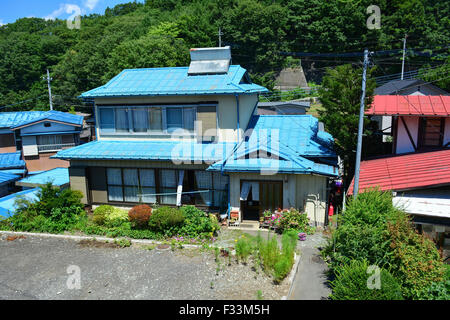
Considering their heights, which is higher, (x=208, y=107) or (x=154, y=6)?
(x=154, y=6)

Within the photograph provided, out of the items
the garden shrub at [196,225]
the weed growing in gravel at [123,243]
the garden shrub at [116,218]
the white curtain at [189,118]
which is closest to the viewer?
the weed growing in gravel at [123,243]

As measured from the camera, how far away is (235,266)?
38.4 feet

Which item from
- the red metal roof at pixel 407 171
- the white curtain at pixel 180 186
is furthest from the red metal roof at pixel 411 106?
the white curtain at pixel 180 186

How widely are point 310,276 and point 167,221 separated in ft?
20.3

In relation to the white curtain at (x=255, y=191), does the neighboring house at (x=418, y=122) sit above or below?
above

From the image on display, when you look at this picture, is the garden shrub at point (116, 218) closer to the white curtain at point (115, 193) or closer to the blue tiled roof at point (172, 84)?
the white curtain at point (115, 193)

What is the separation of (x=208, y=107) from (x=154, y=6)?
77.5 meters

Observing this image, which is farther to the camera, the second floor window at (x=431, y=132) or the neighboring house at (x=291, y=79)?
the neighboring house at (x=291, y=79)

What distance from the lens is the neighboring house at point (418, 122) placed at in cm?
1588

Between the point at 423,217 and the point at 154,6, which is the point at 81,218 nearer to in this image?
Answer: the point at 423,217

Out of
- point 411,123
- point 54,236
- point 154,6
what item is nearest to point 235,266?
point 54,236

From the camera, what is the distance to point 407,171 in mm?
13062

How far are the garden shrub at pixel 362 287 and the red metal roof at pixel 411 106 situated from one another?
9486 mm

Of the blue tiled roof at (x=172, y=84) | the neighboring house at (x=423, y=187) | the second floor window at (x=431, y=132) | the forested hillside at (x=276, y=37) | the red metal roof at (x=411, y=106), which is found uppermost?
the forested hillside at (x=276, y=37)
